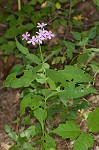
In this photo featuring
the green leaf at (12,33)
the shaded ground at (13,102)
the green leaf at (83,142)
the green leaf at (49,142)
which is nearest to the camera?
the green leaf at (83,142)

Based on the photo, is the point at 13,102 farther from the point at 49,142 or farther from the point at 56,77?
the point at 56,77

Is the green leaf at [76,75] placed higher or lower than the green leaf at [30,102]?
higher

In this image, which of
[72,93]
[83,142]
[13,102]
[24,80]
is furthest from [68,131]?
[13,102]

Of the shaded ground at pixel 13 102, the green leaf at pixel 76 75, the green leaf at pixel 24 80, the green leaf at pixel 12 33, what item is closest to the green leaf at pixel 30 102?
the green leaf at pixel 24 80

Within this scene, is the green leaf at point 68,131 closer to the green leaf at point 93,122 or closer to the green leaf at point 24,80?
the green leaf at point 93,122

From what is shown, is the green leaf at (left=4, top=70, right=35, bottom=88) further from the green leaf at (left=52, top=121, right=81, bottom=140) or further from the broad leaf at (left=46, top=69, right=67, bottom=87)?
the green leaf at (left=52, top=121, right=81, bottom=140)

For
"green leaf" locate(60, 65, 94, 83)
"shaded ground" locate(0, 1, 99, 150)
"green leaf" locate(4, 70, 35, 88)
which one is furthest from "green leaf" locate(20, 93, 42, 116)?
"shaded ground" locate(0, 1, 99, 150)

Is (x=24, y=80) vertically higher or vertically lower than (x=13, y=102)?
higher

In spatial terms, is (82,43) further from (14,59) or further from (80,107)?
(14,59)
